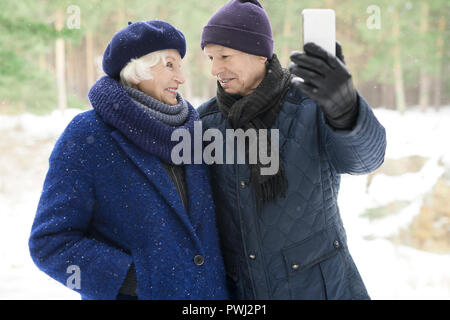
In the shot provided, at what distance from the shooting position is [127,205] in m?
1.52

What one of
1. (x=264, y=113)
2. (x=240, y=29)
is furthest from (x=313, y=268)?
(x=240, y=29)

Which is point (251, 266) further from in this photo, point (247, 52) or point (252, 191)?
point (247, 52)

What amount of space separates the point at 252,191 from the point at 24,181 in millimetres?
8097

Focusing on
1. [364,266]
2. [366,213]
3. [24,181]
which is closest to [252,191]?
[364,266]

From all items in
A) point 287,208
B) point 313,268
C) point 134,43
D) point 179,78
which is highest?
point 134,43

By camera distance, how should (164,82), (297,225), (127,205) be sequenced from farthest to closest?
(164,82), (297,225), (127,205)

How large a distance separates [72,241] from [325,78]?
3.60ft

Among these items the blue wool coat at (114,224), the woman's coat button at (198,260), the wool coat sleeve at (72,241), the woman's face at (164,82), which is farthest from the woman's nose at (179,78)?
the woman's coat button at (198,260)

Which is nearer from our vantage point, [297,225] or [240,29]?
[297,225]

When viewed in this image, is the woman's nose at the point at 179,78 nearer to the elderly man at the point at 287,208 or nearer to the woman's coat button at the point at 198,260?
the elderly man at the point at 287,208

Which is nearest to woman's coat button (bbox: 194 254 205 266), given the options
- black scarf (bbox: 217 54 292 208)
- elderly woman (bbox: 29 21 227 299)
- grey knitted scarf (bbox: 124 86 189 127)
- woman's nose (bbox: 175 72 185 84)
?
elderly woman (bbox: 29 21 227 299)

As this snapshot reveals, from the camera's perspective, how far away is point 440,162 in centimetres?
682

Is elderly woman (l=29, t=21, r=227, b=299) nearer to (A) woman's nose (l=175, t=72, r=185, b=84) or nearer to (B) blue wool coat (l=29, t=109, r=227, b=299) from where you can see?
(B) blue wool coat (l=29, t=109, r=227, b=299)

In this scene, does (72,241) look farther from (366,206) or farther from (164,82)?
(366,206)
